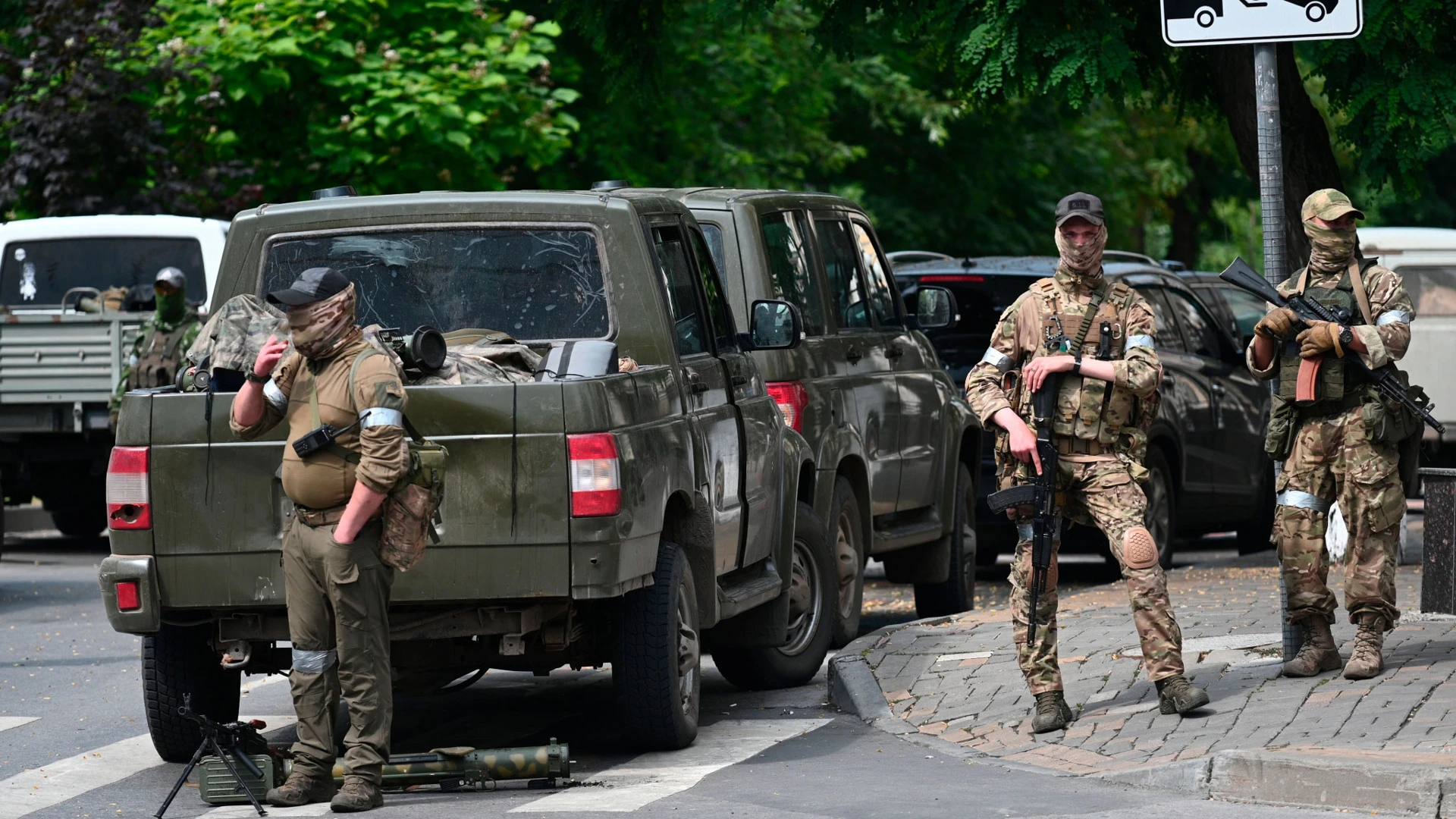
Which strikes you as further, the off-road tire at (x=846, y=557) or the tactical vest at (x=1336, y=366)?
the off-road tire at (x=846, y=557)

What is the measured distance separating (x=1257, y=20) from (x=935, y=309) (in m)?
3.31

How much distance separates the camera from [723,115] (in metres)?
26.4

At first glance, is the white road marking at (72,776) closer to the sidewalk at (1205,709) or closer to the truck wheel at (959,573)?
the sidewalk at (1205,709)

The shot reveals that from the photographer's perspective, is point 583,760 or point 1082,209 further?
point 583,760

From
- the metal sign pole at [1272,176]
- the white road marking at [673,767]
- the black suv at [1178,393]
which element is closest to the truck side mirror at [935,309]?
the black suv at [1178,393]

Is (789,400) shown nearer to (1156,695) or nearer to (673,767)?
(1156,695)

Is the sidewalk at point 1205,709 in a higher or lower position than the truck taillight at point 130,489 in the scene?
lower

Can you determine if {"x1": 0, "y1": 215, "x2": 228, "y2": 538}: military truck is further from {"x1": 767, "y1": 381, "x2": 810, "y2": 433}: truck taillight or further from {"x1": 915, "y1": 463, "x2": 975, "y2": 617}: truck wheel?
{"x1": 767, "y1": 381, "x2": 810, "y2": 433}: truck taillight

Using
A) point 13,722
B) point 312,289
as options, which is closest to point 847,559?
point 13,722

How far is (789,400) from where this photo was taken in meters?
9.68

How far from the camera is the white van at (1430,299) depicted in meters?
18.2

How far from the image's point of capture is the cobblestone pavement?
708 cm

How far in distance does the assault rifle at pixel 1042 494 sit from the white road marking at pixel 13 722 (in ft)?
13.2

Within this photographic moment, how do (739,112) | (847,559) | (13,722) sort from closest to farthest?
(13,722) < (847,559) < (739,112)
